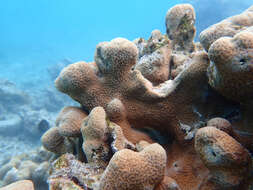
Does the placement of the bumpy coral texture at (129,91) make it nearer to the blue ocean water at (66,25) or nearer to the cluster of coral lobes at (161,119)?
the cluster of coral lobes at (161,119)

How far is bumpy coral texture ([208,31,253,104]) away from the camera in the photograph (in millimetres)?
1356

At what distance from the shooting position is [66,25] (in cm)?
10594

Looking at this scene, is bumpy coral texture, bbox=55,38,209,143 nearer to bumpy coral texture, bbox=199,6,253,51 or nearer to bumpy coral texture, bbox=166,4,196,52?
bumpy coral texture, bbox=199,6,253,51

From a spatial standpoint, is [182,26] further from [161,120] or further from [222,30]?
[161,120]

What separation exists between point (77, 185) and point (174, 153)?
1.04 metres

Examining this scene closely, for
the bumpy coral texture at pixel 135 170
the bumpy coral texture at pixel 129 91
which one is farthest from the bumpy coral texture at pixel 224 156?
the bumpy coral texture at pixel 129 91

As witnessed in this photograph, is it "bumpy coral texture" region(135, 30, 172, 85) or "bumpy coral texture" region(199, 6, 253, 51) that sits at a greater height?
"bumpy coral texture" region(199, 6, 253, 51)

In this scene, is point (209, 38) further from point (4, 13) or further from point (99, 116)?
point (4, 13)

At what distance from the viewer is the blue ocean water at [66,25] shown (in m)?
46.3

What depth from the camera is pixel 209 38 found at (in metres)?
2.03

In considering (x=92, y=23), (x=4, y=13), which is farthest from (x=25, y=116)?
(x=92, y=23)

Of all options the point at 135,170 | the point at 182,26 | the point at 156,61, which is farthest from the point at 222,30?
the point at 135,170

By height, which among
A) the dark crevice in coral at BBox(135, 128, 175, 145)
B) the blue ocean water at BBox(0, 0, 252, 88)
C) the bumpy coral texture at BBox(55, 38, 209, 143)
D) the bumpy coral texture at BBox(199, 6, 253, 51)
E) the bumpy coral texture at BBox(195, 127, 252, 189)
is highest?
the blue ocean water at BBox(0, 0, 252, 88)

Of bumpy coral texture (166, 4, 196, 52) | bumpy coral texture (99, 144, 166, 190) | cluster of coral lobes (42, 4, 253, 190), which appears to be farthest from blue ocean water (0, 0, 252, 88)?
bumpy coral texture (99, 144, 166, 190)
